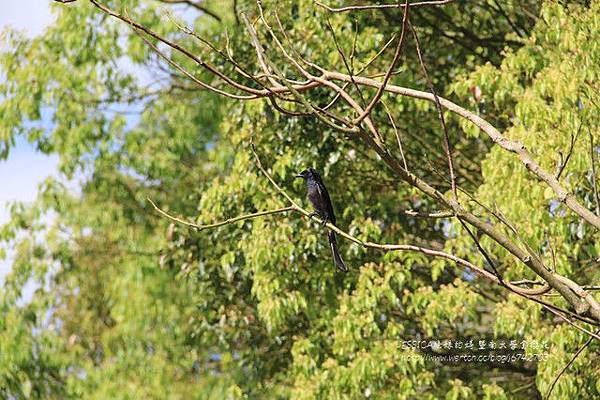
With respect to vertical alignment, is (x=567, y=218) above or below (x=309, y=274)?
below

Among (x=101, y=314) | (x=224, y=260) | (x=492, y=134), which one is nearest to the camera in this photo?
(x=492, y=134)

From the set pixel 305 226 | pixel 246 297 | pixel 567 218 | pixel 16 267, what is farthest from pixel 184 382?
pixel 567 218

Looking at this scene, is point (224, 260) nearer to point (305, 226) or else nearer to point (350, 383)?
point (305, 226)

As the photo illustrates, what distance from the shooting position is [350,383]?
7.94m

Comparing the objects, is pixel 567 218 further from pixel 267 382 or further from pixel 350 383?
pixel 267 382

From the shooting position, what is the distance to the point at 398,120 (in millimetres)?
9383

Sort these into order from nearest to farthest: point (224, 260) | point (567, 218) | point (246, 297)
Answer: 1. point (567, 218)
2. point (224, 260)
3. point (246, 297)

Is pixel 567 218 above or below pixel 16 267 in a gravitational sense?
below

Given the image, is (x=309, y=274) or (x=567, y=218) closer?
(x=567, y=218)

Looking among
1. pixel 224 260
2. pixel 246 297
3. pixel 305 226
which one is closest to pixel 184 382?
pixel 246 297

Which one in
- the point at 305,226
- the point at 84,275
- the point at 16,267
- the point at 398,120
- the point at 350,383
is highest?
the point at 84,275

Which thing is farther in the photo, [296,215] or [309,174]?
[296,215]

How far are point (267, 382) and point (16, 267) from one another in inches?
168

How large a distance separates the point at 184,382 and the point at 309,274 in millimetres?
5351
